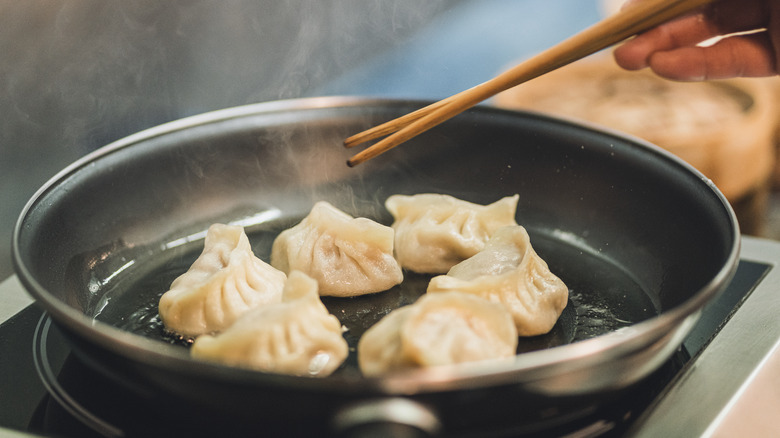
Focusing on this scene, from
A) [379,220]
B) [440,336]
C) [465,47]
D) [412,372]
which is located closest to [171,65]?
[379,220]

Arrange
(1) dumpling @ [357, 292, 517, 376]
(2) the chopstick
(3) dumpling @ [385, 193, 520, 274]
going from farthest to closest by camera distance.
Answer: (3) dumpling @ [385, 193, 520, 274] → (2) the chopstick → (1) dumpling @ [357, 292, 517, 376]

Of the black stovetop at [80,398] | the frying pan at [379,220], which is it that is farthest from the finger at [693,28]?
the black stovetop at [80,398]

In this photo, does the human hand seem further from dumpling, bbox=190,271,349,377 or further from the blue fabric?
the blue fabric

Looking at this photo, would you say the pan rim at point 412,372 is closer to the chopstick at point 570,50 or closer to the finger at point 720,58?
the chopstick at point 570,50

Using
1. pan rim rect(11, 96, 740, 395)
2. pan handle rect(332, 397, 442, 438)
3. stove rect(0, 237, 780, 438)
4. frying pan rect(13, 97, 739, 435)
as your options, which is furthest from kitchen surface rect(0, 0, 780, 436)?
pan handle rect(332, 397, 442, 438)

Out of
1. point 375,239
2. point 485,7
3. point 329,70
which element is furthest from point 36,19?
point 485,7

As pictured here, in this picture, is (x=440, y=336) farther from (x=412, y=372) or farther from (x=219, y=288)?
(x=219, y=288)

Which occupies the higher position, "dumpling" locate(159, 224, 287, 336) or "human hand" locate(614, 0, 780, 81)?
"human hand" locate(614, 0, 780, 81)
